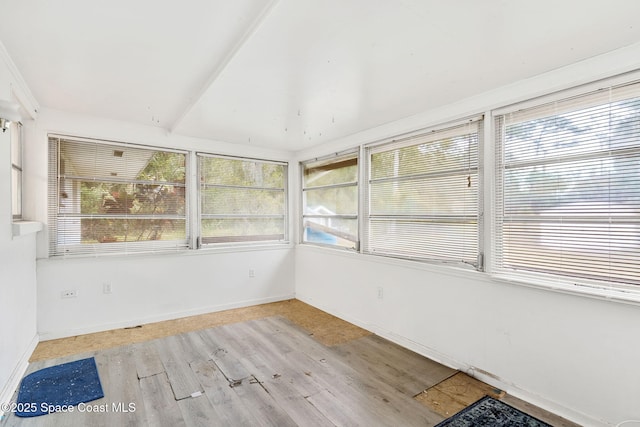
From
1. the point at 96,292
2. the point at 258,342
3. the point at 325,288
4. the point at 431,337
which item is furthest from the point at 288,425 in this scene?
the point at 96,292

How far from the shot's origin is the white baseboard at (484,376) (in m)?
2.09

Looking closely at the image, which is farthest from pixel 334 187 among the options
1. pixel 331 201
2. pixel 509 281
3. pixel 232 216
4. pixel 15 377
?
pixel 15 377

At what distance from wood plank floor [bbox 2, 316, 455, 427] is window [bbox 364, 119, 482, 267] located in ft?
3.40

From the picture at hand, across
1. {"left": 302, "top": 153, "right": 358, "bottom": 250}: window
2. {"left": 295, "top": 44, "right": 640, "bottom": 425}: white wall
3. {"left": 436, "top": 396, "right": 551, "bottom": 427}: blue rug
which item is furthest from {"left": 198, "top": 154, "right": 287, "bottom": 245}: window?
{"left": 436, "top": 396, "right": 551, "bottom": 427}: blue rug

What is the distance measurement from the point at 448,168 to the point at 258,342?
2.55m

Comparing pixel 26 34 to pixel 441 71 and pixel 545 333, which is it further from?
pixel 545 333

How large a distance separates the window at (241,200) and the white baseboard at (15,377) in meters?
1.92

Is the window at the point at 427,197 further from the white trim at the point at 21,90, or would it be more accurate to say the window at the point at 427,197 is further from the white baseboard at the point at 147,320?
the white trim at the point at 21,90

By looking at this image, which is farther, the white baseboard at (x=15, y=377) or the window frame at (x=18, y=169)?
the window frame at (x=18, y=169)

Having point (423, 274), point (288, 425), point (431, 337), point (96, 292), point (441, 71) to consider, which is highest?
point (441, 71)

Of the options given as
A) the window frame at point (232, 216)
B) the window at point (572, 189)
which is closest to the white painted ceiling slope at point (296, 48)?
the window at point (572, 189)

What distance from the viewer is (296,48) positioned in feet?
6.29

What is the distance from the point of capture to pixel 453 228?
2.91 metres

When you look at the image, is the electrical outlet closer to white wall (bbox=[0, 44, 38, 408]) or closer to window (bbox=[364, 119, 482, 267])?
white wall (bbox=[0, 44, 38, 408])
